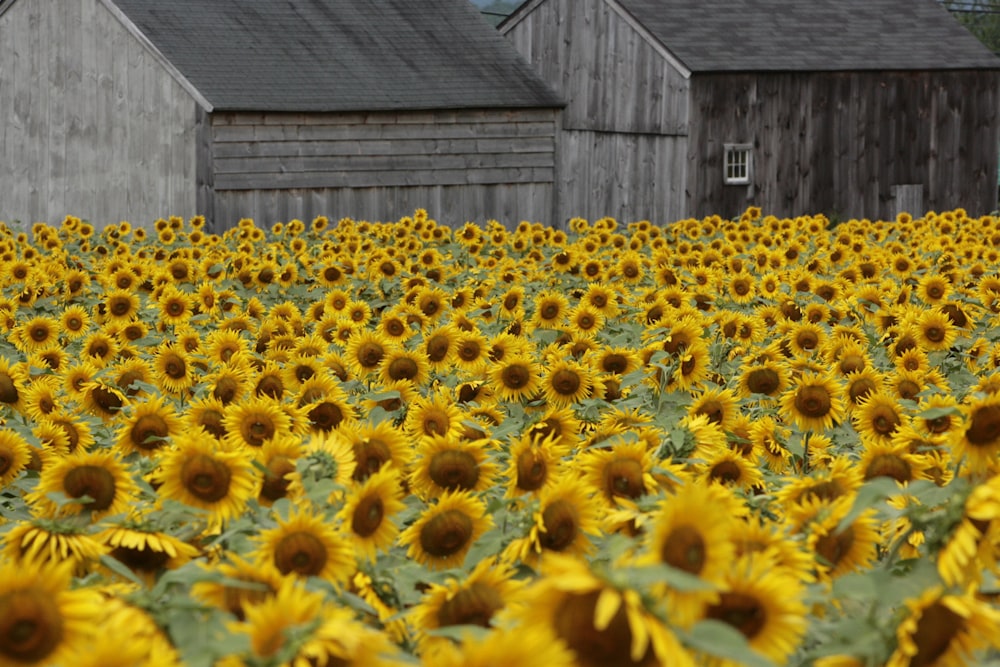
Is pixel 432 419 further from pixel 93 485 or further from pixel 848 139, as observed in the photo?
pixel 848 139

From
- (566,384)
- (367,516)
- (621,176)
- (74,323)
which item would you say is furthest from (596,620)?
(621,176)

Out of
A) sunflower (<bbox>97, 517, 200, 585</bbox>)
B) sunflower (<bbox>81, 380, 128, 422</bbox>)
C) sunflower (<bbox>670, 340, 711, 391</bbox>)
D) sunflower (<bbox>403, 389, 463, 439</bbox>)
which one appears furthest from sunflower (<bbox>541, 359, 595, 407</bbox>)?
sunflower (<bbox>97, 517, 200, 585</bbox>)

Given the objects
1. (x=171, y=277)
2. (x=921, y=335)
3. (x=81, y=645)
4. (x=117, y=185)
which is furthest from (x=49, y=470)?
(x=117, y=185)

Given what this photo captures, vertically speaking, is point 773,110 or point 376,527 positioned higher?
point 773,110

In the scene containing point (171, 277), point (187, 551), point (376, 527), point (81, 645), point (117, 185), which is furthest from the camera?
point (117, 185)

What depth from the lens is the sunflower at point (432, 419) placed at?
4.43 metres

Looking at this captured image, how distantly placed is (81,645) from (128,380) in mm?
4228

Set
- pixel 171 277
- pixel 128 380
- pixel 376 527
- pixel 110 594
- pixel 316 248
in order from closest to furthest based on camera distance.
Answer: pixel 110 594 → pixel 376 527 → pixel 128 380 → pixel 171 277 → pixel 316 248

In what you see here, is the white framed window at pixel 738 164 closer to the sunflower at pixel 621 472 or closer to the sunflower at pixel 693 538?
the sunflower at pixel 621 472

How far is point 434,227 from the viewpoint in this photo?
1579cm

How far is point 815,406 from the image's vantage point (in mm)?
5293

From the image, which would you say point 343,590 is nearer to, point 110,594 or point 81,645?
point 110,594

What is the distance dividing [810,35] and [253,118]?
13135 millimetres

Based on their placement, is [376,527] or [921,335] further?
[921,335]
